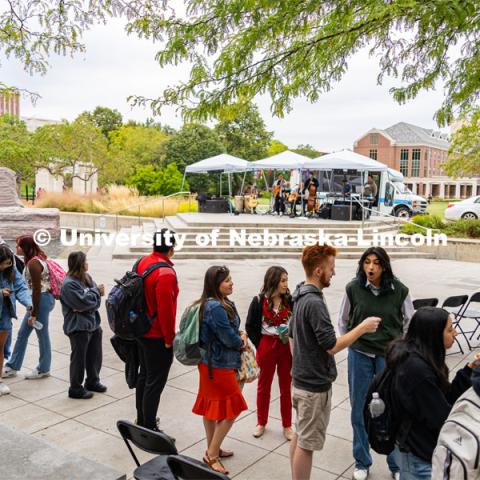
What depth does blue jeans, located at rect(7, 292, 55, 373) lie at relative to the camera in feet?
19.4

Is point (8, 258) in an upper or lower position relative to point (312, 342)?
upper

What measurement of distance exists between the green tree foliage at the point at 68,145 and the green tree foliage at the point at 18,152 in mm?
528

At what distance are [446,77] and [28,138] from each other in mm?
32641

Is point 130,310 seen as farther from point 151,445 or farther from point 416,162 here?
point 416,162

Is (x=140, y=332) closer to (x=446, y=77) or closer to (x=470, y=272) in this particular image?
(x=446, y=77)

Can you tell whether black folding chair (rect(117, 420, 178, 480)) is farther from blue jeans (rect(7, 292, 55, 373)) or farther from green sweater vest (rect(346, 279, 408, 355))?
blue jeans (rect(7, 292, 55, 373))

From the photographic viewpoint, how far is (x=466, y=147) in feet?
92.2

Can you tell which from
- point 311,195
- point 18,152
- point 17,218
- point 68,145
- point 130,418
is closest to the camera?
point 130,418

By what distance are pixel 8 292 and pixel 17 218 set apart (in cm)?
1612

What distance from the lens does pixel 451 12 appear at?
4.76m

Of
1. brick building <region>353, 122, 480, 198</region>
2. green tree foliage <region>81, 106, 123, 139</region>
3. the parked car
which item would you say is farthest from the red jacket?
brick building <region>353, 122, 480, 198</region>

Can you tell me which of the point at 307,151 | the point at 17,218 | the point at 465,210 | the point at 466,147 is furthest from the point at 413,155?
the point at 17,218

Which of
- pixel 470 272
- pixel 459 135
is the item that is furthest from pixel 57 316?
pixel 459 135

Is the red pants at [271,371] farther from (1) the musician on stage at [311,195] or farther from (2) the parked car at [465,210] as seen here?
(2) the parked car at [465,210]
